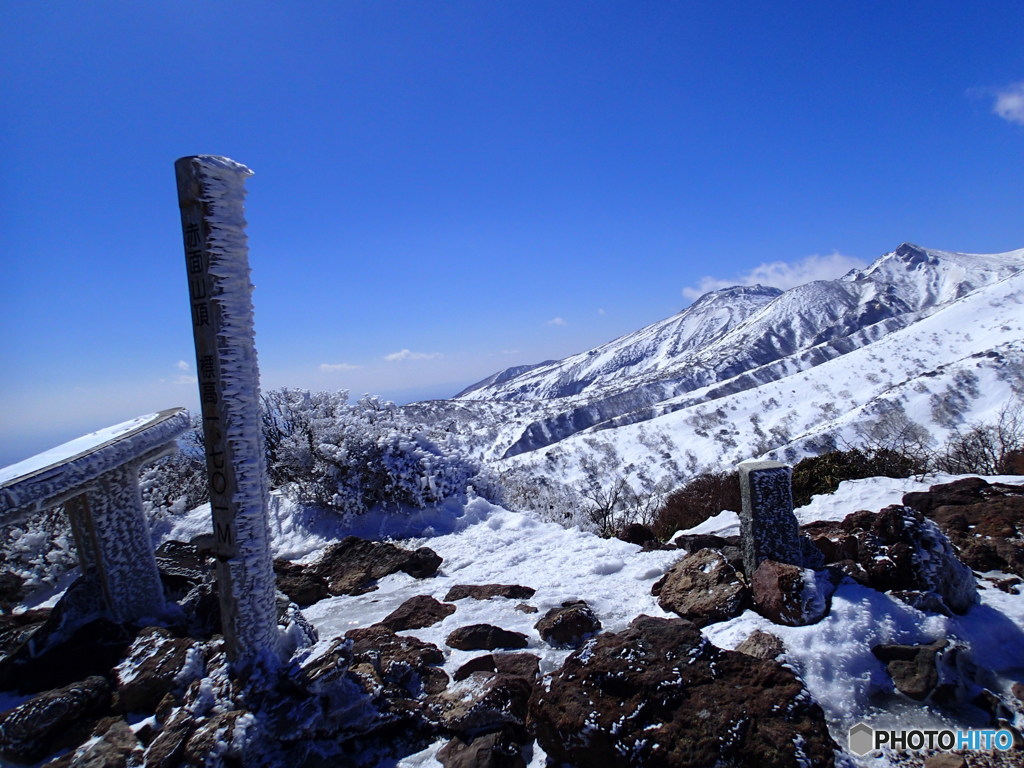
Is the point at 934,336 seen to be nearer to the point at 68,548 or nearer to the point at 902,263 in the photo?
the point at 68,548

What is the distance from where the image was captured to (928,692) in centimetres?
346

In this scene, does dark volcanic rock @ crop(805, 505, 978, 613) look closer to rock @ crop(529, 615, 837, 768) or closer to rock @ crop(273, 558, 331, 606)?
rock @ crop(529, 615, 837, 768)

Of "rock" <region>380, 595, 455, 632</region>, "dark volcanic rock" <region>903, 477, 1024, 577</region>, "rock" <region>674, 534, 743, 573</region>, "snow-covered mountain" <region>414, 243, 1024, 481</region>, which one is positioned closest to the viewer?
"dark volcanic rock" <region>903, 477, 1024, 577</region>

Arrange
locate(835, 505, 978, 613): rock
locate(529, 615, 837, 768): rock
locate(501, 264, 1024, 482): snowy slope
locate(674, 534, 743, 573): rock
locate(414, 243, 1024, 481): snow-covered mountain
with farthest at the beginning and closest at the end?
locate(414, 243, 1024, 481): snow-covered mountain
locate(501, 264, 1024, 482): snowy slope
locate(674, 534, 743, 573): rock
locate(835, 505, 978, 613): rock
locate(529, 615, 837, 768): rock

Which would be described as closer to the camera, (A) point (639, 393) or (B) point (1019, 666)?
(B) point (1019, 666)

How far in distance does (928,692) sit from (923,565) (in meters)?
1.28

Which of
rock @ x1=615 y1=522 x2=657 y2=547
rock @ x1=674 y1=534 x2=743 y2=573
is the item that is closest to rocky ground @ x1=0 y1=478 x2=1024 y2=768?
rock @ x1=674 y1=534 x2=743 y2=573

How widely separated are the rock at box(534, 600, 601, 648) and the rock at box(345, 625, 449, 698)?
94cm

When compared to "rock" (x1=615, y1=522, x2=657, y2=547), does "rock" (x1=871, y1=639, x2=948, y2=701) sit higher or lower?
higher

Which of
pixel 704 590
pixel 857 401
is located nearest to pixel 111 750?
pixel 704 590

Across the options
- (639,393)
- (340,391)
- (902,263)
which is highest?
(902,263)

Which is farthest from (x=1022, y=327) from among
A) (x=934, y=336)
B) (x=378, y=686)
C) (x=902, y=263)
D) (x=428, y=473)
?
(x=902, y=263)

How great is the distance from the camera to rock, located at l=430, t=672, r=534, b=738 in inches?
135

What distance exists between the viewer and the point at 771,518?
16.1 feet
